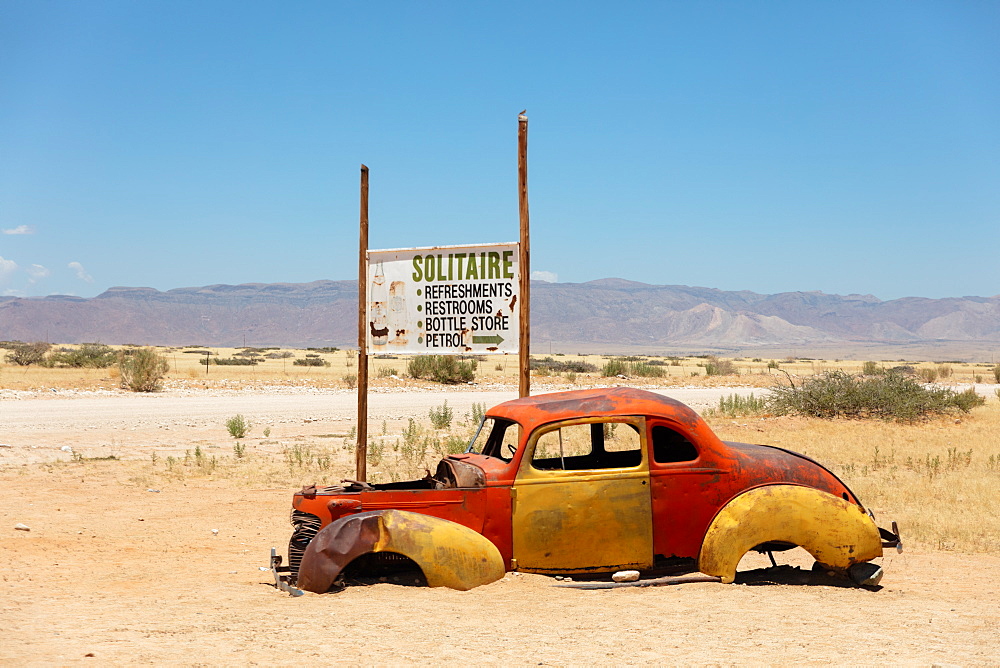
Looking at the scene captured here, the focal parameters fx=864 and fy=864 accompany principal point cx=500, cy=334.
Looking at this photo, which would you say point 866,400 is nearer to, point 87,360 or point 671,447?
point 671,447

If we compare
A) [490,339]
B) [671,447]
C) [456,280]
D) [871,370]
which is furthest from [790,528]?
[871,370]

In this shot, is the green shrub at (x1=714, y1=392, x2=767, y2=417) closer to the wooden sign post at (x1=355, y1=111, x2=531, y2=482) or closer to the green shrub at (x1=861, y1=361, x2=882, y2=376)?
the green shrub at (x1=861, y1=361, x2=882, y2=376)

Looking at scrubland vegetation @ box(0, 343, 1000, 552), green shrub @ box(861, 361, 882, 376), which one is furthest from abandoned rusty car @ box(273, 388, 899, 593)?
green shrub @ box(861, 361, 882, 376)

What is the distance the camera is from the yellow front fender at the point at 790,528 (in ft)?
21.7

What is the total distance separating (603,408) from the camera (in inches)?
266

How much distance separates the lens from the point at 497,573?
6.55 meters

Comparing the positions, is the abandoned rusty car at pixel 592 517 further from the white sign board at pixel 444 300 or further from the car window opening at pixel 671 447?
the white sign board at pixel 444 300

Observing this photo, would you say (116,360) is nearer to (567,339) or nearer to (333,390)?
(333,390)

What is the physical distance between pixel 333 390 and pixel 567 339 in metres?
164

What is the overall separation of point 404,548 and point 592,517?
4.71 ft

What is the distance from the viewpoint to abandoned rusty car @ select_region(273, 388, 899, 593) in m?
6.48

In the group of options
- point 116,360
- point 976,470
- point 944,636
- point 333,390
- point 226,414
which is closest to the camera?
point 944,636

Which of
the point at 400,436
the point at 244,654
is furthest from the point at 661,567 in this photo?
the point at 400,436

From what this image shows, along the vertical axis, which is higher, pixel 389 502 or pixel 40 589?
pixel 389 502
